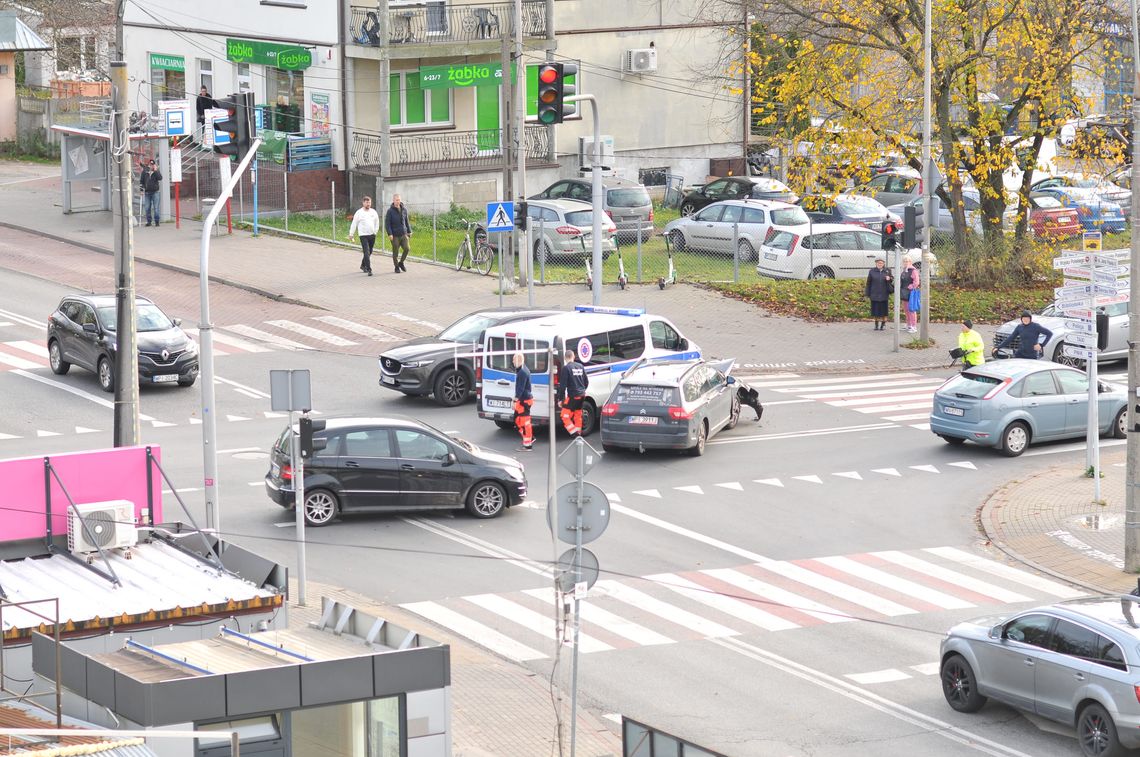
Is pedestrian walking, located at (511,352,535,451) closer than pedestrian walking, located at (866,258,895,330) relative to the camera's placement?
Yes

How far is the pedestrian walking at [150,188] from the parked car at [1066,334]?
2222cm

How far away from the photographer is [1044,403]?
26844 mm

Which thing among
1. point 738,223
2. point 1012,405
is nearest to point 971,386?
point 1012,405

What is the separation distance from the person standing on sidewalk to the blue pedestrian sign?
8.18 m

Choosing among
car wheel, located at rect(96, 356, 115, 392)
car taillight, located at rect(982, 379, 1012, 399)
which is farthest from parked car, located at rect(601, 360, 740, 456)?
car wheel, located at rect(96, 356, 115, 392)

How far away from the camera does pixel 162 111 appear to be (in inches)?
1694

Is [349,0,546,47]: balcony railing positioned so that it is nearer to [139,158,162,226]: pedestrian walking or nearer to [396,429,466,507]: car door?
[139,158,162,226]: pedestrian walking

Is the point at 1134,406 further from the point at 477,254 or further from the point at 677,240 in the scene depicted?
the point at 677,240

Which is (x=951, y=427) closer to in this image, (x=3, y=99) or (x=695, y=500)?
(x=695, y=500)

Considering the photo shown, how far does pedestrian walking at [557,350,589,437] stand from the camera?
26.4 m

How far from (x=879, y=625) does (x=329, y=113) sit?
30.8 m

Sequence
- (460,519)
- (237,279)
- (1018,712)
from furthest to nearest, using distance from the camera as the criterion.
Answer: (237,279) → (460,519) → (1018,712)

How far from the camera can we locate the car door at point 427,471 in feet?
73.8

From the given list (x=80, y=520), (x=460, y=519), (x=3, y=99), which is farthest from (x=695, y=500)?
(x=3, y=99)
